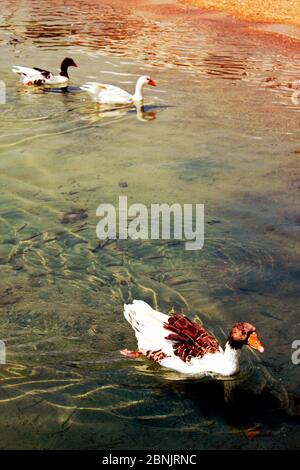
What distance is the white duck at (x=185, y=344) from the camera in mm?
5527

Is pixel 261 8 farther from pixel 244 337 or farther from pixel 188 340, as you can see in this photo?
pixel 244 337

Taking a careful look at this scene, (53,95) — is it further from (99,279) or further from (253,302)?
(253,302)

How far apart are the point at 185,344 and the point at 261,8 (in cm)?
2987

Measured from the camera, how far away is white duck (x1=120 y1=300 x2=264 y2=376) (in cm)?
553

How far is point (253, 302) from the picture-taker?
7.05m

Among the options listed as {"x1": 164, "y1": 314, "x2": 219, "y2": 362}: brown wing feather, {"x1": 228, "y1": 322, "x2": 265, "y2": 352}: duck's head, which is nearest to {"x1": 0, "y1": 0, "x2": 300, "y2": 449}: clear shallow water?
{"x1": 164, "y1": 314, "x2": 219, "y2": 362}: brown wing feather

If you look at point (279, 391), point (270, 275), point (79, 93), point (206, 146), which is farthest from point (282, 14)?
point (279, 391)

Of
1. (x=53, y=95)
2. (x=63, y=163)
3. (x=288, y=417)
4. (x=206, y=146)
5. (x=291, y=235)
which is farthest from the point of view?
(x=53, y=95)

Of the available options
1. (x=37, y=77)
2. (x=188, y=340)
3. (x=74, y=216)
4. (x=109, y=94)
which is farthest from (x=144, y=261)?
(x=37, y=77)

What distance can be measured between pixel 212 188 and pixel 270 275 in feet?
9.20

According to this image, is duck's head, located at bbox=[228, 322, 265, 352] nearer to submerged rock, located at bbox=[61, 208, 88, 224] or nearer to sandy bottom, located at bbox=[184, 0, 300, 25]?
submerged rock, located at bbox=[61, 208, 88, 224]

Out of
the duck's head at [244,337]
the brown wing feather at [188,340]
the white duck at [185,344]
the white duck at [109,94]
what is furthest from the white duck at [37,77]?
the duck's head at [244,337]

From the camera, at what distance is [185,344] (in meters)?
5.78

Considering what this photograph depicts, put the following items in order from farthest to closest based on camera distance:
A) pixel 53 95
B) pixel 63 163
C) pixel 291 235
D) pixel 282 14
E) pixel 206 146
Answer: pixel 282 14 → pixel 53 95 → pixel 206 146 → pixel 63 163 → pixel 291 235
